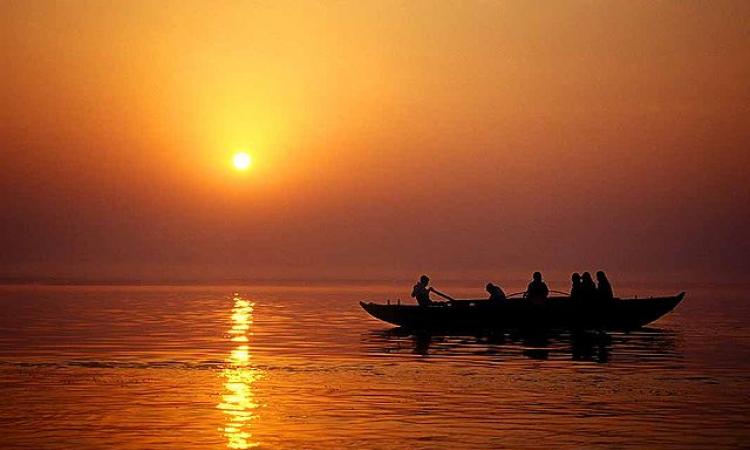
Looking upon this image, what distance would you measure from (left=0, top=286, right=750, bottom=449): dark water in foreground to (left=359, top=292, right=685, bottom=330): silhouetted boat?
1.06 m

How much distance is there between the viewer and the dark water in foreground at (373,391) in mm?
21672

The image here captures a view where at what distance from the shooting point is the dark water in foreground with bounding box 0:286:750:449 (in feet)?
71.1

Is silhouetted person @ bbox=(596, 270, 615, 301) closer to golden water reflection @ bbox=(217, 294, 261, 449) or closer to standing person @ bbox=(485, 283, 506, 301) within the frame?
standing person @ bbox=(485, 283, 506, 301)

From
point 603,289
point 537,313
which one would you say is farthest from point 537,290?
point 603,289

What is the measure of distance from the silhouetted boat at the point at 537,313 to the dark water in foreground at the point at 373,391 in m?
1.06

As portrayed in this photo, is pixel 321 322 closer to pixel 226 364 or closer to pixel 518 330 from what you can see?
pixel 518 330

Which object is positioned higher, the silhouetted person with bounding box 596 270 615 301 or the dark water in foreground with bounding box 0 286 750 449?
the silhouetted person with bounding box 596 270 615 301

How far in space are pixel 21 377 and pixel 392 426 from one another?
1374cm

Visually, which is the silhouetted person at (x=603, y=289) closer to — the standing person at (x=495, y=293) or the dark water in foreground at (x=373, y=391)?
the dark water in foreground at (x=373, y=391)

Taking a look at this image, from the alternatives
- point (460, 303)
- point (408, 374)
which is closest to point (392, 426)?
point (408, 374)

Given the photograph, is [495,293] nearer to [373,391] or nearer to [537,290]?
[537,290]

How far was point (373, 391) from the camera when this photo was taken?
28.7 meters

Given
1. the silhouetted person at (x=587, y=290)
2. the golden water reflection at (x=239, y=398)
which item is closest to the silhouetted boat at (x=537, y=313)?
the silhouetted person at (x=587, y=290)

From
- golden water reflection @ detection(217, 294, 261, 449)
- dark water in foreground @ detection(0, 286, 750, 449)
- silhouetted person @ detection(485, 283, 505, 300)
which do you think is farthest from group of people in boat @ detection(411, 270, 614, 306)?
golden water reflection @ detection(217, 294, 261, 449)
